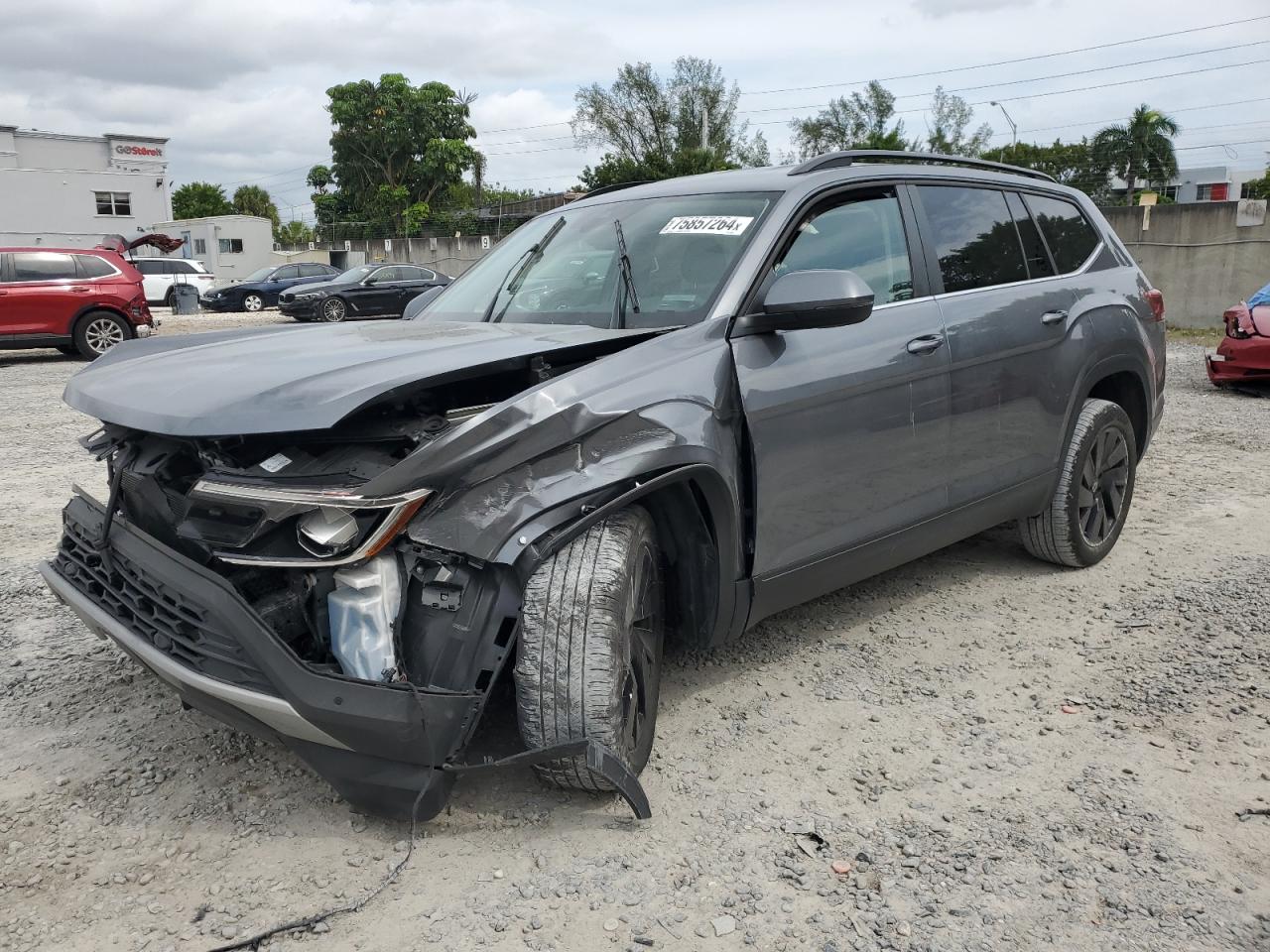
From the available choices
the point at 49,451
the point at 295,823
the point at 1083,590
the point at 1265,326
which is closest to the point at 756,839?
the point at 295,823

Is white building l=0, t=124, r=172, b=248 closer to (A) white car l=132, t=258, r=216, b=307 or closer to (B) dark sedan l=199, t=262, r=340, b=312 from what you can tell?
(A) white car l=132, t=258, r=216, b=307

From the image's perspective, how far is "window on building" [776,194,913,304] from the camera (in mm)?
3473

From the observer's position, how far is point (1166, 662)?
3773 mm

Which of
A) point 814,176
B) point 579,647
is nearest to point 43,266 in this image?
point 814,176

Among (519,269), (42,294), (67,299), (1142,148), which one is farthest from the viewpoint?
(1142,148)

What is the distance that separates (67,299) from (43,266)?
63cm

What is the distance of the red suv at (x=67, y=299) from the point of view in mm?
14383

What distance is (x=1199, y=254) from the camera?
17812 mm

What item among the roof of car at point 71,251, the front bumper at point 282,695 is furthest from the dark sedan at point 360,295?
the front bumper at point 282,695

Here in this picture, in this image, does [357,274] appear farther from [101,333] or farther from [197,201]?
[197,201]

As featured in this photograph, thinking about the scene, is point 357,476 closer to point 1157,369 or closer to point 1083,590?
point 1083,590

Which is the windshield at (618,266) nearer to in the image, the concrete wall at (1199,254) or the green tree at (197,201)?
the concrete wall at (1199,254)

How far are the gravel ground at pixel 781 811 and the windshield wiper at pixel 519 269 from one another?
1500 millimetres

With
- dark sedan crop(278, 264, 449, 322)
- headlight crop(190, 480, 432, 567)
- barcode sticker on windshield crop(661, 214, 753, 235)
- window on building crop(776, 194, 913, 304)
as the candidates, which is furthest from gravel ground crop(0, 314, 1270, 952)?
dark sedan crop(278, 264, 449, 322)
